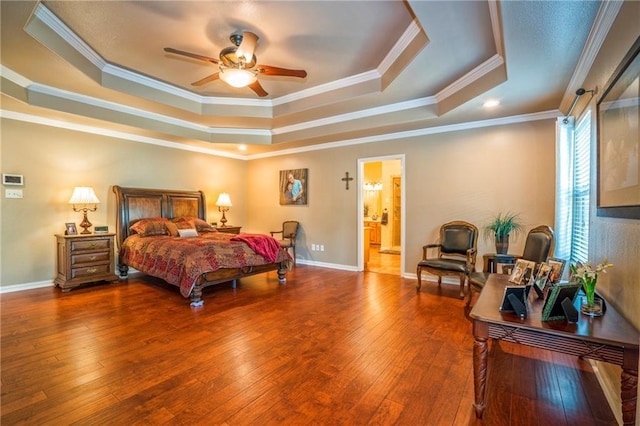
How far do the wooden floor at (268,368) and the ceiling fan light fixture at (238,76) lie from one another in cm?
250

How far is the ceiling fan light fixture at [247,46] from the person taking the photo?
105 inches

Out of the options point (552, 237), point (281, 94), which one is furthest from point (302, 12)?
point (552, 237)

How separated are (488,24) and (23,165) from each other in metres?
5.87

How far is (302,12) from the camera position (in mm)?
2625

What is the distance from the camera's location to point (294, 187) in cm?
623

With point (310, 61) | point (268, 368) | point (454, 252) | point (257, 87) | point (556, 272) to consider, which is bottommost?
point (268, 368)

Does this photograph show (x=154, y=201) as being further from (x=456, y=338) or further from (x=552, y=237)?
(x=552, y=237)

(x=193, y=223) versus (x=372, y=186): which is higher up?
(x=372, y=186)

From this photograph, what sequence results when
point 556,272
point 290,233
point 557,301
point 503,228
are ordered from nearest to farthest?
1. point 557,301
2. point 556,272
3. point 503,228
4. point 290,233

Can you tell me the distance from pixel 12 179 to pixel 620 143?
6.35 m

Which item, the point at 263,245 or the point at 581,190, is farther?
the point at 263,245

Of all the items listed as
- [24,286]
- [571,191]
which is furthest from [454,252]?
[24,286]

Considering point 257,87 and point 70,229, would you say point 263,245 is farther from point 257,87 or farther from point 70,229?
point 70,229

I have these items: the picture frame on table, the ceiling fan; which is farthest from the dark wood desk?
the ceiling fan
